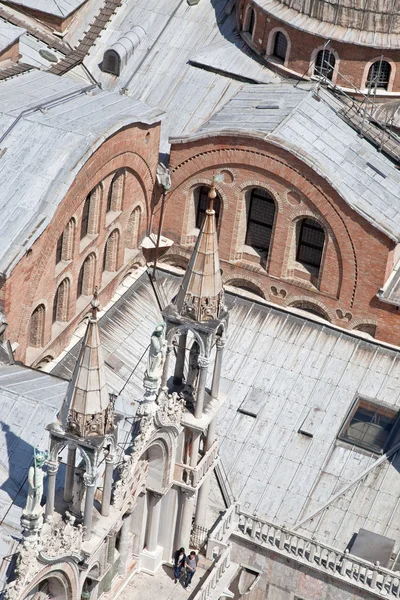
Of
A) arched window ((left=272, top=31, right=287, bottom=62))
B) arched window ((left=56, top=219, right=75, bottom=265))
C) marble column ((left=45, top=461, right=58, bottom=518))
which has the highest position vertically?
arched window ((left=272, top=31, right=287, bottom=62))

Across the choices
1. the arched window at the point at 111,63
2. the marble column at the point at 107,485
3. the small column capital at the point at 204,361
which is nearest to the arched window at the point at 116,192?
the arched window at the point at 111,63

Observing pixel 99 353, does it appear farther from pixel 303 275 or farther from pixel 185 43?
pixel 185 43

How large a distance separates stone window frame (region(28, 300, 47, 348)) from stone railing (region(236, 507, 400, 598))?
1069cm

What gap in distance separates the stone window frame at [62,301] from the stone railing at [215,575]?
12240mm

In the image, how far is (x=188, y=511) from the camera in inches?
2402

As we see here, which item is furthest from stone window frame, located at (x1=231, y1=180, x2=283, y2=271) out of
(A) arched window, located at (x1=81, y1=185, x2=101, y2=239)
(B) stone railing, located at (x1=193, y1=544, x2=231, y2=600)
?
(B) stone railing, located at (x1=193, y1=544, x2=231, y2=600)

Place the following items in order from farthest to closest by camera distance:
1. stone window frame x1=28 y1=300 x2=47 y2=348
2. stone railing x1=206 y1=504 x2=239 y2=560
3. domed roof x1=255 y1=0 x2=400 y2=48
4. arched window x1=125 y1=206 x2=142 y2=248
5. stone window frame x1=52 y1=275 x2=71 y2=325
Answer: domed roof x1=255 y1=0 x2=400 y2=48, arched window x1=125 y1=206 x2=142 y2=248, stone window frame x1=52 y1=275 x2=71 y2=325, stone window frame x1=28 y1=300 x2=47 y2=348, stone railing x1=206 y1=504 x2=239 y2=560

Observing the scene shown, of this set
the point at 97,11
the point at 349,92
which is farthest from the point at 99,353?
the point at 97,11

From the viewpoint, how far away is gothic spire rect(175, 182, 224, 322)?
56.8m

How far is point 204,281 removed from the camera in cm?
5750

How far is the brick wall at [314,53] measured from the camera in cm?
7725

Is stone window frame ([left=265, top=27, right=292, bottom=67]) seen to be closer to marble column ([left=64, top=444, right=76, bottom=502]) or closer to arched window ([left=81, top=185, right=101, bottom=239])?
arched window ([left=81, top=185, right=101, bottom=239])

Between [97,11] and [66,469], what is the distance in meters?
37.6

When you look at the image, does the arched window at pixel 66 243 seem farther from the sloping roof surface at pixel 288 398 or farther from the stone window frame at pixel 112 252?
the stone window frame at pixel 112 252
